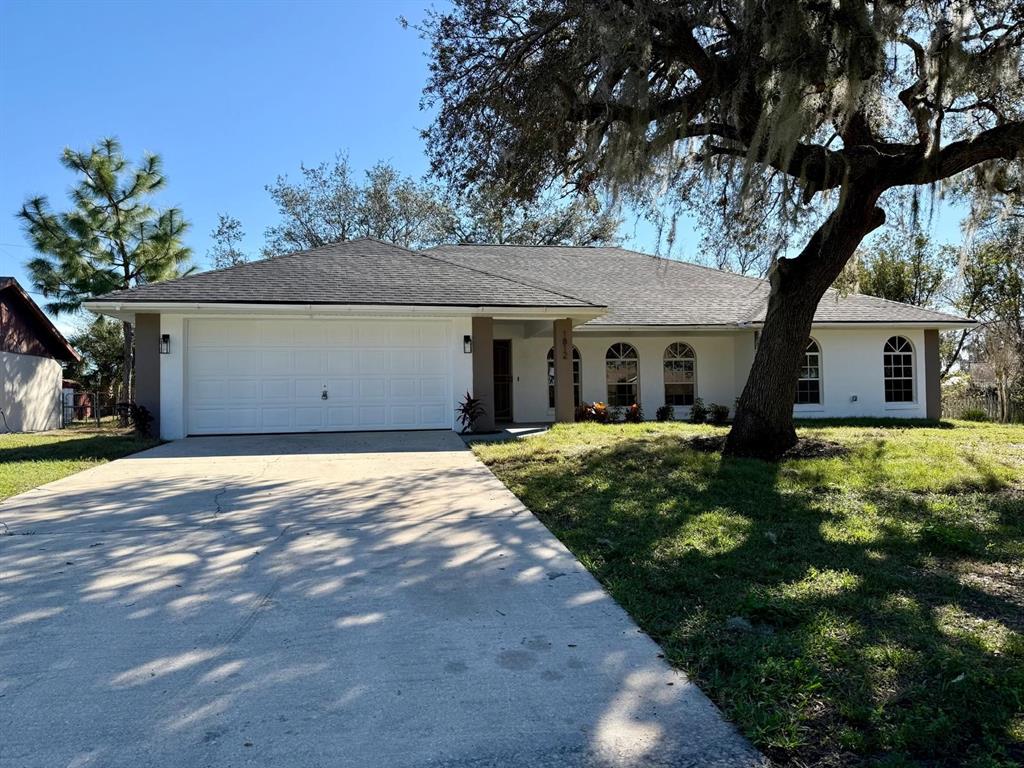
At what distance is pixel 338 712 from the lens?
8.65 ft

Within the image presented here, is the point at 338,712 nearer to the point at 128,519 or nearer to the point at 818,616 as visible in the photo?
the point at 818,616

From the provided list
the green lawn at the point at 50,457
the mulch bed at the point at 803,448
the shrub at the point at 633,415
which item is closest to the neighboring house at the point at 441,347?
the shrub at the point at 633,415

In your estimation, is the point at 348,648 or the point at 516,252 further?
the point at 516,252

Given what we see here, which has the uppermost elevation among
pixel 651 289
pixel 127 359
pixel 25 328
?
Result: pixel 651 289

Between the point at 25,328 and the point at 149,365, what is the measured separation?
477 inches

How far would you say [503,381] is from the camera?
53.4 ft

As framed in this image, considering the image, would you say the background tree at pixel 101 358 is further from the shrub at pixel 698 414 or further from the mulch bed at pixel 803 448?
the mulch bed at pixel 803 448

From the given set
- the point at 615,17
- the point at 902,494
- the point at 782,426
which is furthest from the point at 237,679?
the point at 782,426

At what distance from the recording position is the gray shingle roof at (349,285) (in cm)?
1207

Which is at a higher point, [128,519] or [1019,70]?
[1019,70]

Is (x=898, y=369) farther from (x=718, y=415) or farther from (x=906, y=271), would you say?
(x=906, y=271)

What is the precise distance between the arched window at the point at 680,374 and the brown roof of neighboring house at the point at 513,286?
1.09 m

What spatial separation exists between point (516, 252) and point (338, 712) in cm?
1815

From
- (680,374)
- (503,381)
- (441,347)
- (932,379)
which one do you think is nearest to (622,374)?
(680,374)
